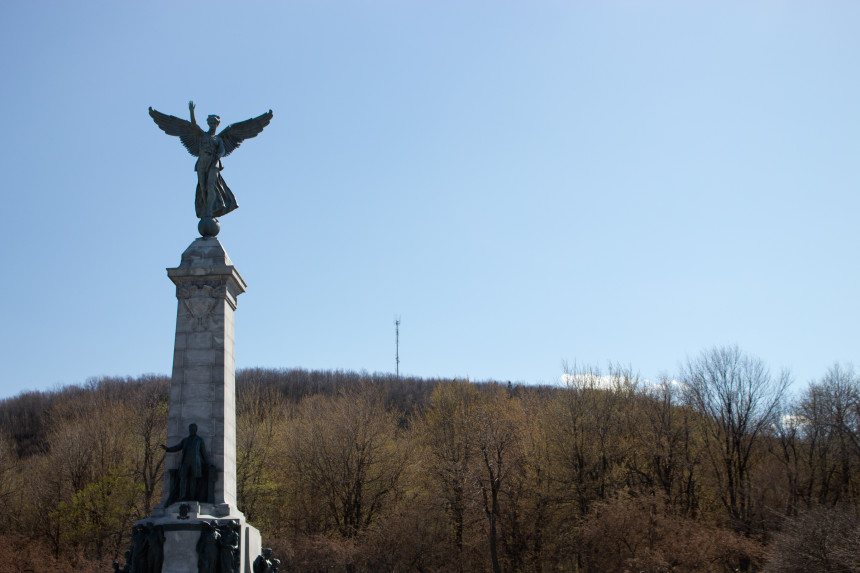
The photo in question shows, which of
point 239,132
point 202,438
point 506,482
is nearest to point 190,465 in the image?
point 202,438

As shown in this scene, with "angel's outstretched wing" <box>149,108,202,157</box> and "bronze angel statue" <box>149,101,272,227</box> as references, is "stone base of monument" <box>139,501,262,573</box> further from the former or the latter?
"angel's outstretched wing" <box>149,108,202,157</box>

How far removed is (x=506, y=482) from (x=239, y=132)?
21.5 metres

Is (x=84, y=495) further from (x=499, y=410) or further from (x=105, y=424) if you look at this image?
(x=499, y=410)

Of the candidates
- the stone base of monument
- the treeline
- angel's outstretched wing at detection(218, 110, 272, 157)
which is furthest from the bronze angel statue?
the treeline

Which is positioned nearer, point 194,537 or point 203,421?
point 194,537

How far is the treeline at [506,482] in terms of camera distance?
30.7 meters

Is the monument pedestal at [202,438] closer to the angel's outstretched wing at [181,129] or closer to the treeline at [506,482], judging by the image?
the angel's outstretched wing at [181,129]

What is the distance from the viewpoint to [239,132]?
17.8 metres

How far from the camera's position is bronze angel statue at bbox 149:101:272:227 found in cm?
1727

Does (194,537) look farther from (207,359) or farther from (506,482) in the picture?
(506,482)

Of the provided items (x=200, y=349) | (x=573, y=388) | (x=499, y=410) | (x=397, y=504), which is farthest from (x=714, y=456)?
(x=200, y=349)

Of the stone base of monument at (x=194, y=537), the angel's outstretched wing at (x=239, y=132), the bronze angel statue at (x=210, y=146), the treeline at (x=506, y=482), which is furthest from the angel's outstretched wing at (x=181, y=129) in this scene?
the treeline at (x=506, y=482)

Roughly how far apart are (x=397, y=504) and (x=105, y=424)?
1794 cm

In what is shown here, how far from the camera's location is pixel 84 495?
3606cm
